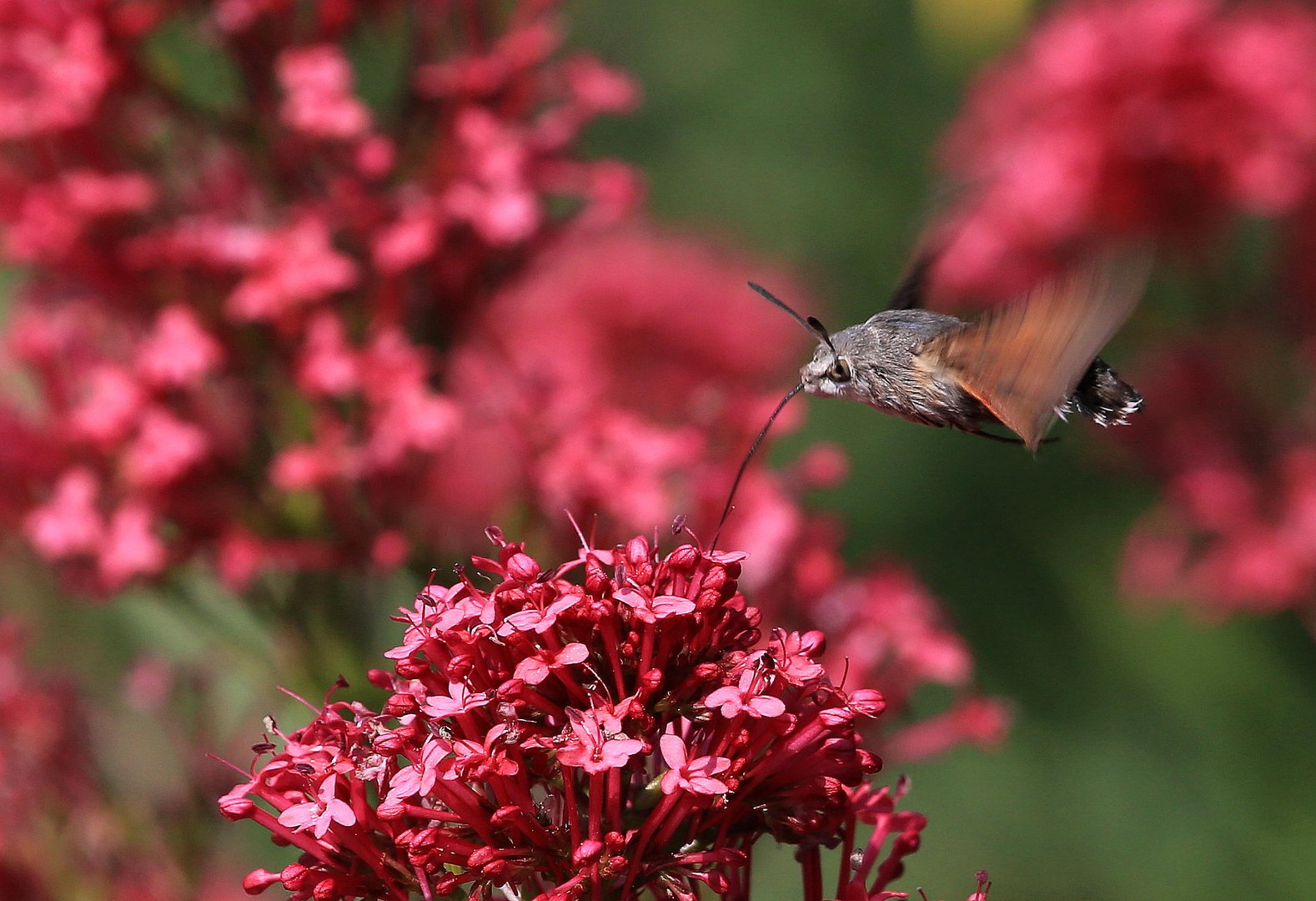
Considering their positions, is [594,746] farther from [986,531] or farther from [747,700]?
[986,531]

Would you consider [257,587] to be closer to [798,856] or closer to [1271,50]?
[798,856]

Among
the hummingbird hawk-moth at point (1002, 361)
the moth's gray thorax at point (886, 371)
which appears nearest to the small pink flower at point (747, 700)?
the hummingbird hawk-moth at point (1002, 361)

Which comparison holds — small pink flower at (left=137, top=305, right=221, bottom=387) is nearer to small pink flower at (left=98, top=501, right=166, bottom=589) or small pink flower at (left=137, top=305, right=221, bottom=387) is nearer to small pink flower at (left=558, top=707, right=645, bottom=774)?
small pink flower at (left=98, top=501, right=166, bottom=589)

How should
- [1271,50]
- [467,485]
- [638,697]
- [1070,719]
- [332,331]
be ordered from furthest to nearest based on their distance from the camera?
[1070,719], [1271,50], [467,485], [332,331], [638,697]

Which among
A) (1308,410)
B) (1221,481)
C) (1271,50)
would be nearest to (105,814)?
(1221,481)

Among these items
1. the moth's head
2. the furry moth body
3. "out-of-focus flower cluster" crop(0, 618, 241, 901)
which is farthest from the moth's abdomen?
"out-of-focus flower cluster" crop(0, 618, 241, 901)

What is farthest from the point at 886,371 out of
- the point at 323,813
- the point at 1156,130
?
the point at 1156,130

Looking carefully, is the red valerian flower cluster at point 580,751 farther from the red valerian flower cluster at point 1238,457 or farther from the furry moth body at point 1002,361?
the red valerian flower cluster at point 1238,457
